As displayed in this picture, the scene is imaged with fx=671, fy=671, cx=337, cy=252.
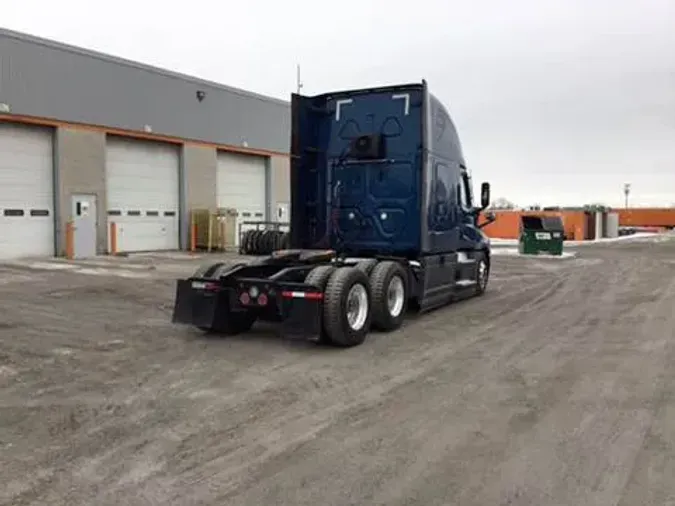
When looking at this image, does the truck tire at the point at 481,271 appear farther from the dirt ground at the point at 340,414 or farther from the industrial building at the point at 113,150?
the industrial building at the point at 113,150

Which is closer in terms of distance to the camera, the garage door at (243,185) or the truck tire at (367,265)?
the truck tire at (367,265)

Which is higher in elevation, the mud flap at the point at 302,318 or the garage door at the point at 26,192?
the garage door at the point at 26,192

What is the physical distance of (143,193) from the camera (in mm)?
25000

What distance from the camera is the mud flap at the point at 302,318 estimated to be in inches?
319

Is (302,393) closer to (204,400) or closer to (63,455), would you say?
(204,400)

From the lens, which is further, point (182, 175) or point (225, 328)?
point (182, 175)

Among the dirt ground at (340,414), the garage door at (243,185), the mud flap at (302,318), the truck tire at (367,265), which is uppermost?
the garage door at (243,185)

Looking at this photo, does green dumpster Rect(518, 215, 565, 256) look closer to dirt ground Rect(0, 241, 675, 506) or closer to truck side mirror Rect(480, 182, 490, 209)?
truck side mirror Rect(480, 182, 490, 209)

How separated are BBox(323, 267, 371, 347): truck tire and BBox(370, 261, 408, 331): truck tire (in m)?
0.28

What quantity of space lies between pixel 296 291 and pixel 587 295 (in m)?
8.09

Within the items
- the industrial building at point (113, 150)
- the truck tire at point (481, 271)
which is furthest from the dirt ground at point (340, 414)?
the industrial building at point (113, 150)

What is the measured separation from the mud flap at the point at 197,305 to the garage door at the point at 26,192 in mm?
13648

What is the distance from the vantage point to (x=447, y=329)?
9.78 meters

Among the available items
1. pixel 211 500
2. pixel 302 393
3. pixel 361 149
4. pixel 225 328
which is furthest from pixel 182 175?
pixel 211 500
